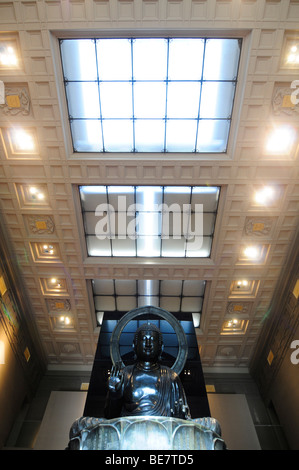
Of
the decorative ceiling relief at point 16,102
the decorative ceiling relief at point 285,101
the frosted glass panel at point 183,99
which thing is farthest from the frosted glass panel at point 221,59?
the decorative ceiling relief at point 16,102

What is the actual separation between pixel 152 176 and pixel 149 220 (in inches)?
79.3

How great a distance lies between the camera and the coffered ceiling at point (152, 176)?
8492mm

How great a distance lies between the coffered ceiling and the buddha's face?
5111 mm

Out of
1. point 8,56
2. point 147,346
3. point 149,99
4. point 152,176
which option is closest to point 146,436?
point 147,346

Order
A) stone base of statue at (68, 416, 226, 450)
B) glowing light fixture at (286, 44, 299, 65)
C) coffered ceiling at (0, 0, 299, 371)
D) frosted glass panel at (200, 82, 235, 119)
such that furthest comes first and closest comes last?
frosted glass panel at (200, 82, 235, 119) → glowing light fixture at (286, 44, 299, 65) → coffered ceiling at (0, 0, 299, 371) → stone base of statue at (68, 416, 226, 450)

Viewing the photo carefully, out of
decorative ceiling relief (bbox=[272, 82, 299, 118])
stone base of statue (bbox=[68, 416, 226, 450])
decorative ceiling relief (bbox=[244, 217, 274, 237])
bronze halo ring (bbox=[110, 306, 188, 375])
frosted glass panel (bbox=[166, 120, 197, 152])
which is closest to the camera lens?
stone base of statue (bbox=[68, 416, 226, 450])

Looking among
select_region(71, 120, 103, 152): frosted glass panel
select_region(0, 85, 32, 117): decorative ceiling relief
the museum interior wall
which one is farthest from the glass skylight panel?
select_region(0, 85, 32, 117): decorative ceiling relief

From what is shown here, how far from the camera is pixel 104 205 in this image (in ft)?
39.5

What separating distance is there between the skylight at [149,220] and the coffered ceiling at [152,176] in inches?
13.1

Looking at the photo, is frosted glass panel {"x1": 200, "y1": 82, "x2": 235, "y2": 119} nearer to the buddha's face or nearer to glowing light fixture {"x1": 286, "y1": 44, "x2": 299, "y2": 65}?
glowing light fixture {"x1": 286, "y1": 44, "x2": 299, "y2": 65}

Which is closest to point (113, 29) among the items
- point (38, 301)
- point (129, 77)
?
point (129, 77)

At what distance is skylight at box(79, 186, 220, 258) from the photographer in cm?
1174

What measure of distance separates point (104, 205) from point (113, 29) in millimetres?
5845

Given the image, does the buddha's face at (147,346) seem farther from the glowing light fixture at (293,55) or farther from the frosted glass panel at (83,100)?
the glowing light fixture at (293,55)
